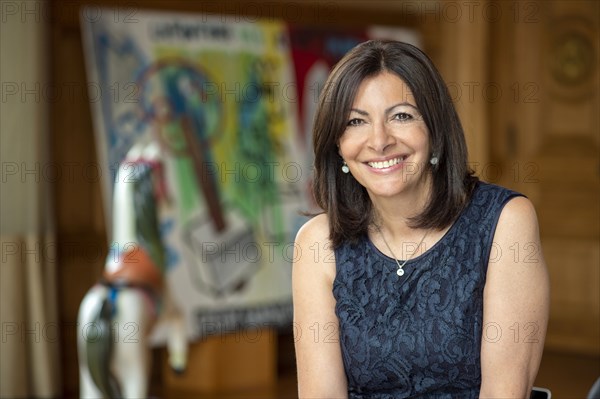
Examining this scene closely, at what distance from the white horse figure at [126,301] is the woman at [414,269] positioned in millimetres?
1244

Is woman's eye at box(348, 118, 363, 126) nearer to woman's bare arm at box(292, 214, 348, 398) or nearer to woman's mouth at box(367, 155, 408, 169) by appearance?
woman's mouth at box(367, 155, 408, 169)

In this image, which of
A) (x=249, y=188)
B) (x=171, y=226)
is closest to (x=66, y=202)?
(x=171, y=226)

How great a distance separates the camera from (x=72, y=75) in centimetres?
468

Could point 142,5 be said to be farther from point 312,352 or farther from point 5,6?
point 312,352

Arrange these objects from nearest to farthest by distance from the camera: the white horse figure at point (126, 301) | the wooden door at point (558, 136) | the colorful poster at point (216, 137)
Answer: the white horse figure at point (126, 301)
the colorful poster at point (216, 137)
the wooden door at point (558, 136)

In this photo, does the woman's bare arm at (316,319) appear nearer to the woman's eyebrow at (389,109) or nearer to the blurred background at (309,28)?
the woman's eyebrow at (389,109)

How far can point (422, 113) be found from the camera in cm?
205

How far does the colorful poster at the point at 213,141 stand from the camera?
447 centimetres

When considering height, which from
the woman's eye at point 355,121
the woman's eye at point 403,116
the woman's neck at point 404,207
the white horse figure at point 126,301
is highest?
the woman's eye at point 403,116

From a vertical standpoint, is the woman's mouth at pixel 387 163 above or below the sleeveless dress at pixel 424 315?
above

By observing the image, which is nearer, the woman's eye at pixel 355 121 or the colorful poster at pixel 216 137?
the woman's eye at pixel 355 121

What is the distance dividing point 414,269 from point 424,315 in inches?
4.1

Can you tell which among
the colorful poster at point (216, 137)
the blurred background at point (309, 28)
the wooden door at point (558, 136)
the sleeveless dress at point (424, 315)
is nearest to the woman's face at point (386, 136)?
the sleeveless dress at point (424, 315)

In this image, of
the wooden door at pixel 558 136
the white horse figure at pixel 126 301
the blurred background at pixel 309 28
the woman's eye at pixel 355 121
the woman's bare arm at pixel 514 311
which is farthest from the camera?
the wooden door at pixel 558 136
